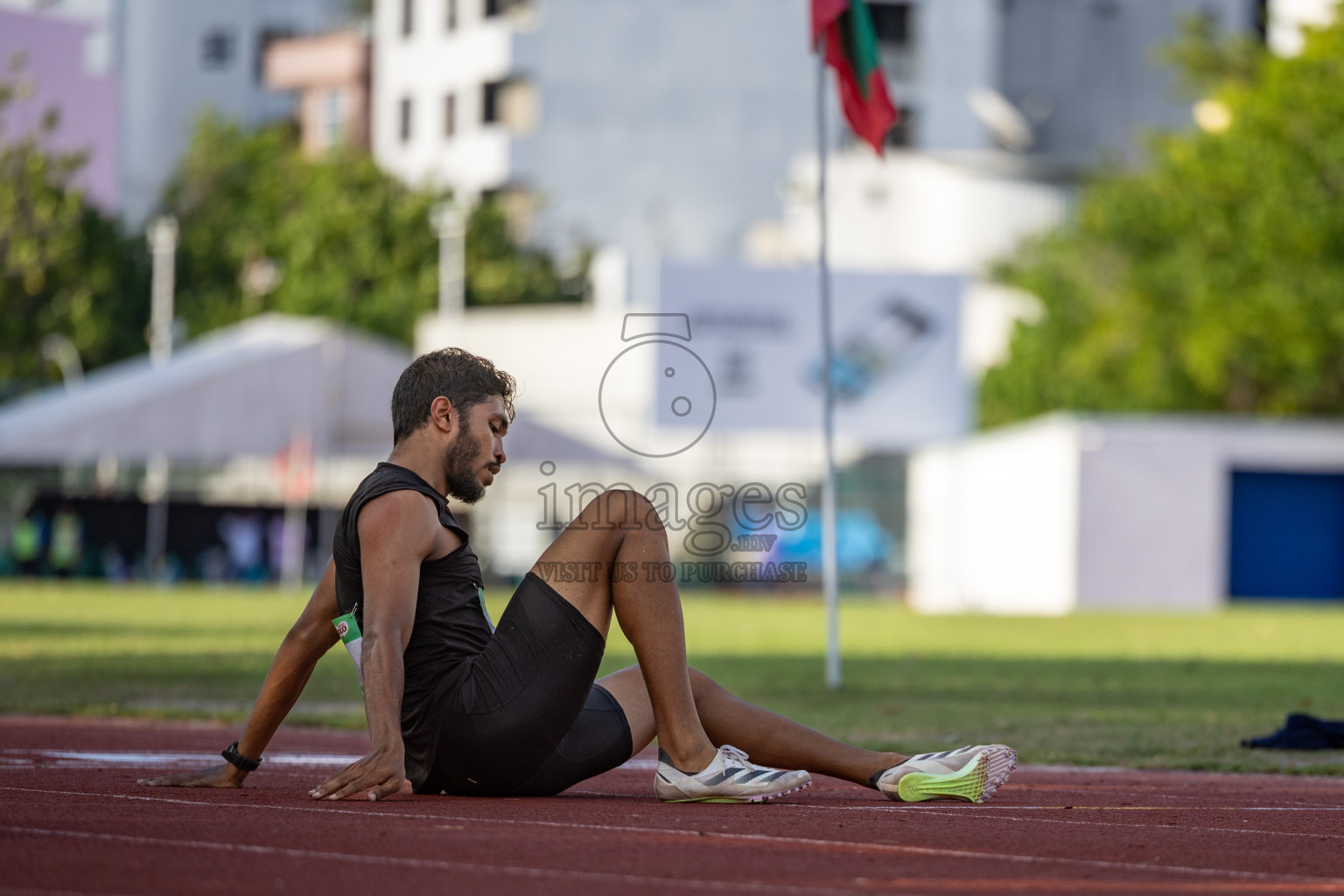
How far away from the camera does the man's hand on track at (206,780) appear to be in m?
6.05

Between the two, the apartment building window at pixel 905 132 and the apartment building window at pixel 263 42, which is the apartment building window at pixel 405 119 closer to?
the apartment building window at pixel 263 42

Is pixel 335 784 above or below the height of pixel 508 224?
below

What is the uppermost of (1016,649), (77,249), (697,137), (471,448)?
(697,137)

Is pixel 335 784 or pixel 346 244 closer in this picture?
pixel 335 784

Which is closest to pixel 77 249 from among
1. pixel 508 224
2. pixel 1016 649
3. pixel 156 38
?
pixel 508 224

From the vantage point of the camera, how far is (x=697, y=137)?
2331 inches

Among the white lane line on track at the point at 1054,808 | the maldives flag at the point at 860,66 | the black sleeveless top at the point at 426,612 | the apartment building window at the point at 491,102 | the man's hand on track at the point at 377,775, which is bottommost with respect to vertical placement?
the white lane line on track at the point at 1054,808

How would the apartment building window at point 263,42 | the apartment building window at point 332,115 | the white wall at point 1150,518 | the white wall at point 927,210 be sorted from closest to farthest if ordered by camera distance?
the white wall at point 1150,518
the white wall at point 927,210
the apartment building window at point 332,115
the apartment building window at point 263,42

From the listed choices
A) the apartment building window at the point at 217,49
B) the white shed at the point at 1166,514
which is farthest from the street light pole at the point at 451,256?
the apartment building window at the point at 217,49

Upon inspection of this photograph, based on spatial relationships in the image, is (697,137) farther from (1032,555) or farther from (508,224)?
(1032,555)

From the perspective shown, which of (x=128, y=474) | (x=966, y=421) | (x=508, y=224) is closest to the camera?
(x=966, y=421)

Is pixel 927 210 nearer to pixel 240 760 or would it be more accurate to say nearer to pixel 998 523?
pixel 998 523

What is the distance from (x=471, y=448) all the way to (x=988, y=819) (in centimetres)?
178

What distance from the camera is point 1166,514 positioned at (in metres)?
35.2
